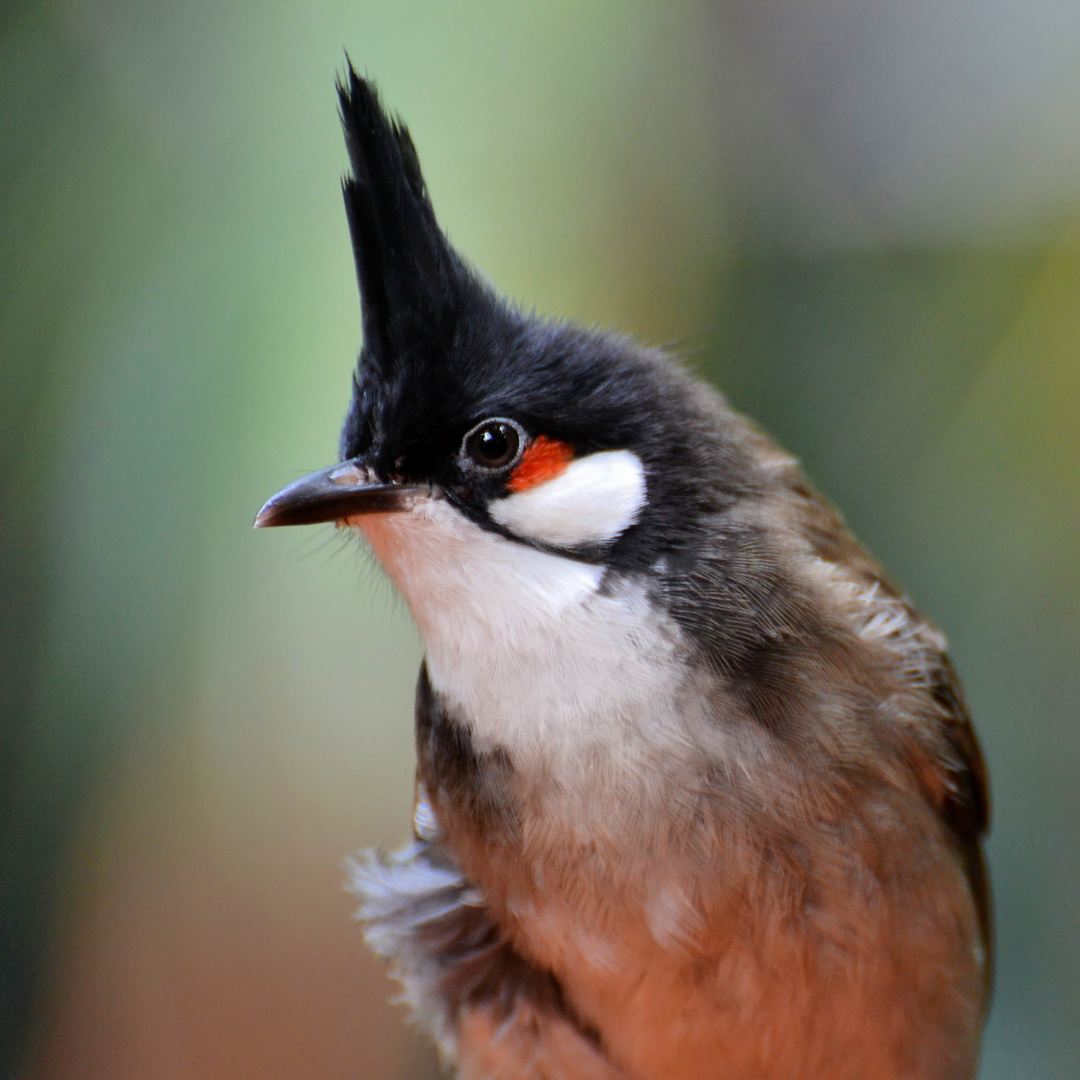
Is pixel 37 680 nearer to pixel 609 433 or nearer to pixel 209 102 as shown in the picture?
pixel 209 102

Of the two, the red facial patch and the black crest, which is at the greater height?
the black crest

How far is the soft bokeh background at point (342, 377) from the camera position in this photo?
1917mm

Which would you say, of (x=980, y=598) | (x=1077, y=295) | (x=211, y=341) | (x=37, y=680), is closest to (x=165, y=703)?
(x=37, y=680)

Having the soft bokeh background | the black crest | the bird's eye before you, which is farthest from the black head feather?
the soft bokeh background

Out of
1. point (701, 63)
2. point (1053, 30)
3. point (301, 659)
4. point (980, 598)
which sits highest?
point (1053, 30)

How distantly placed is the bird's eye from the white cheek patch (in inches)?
1.5

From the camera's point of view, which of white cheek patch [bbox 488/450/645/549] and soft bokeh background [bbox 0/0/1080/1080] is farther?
soft bokeh background [bbox 0/0/1080/1080]

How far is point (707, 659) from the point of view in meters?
0.98

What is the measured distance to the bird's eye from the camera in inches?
39.1

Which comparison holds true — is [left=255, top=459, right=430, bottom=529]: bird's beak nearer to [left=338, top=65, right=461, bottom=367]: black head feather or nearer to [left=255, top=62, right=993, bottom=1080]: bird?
[left=255, top=62, right=993, bottom=1080]: bird

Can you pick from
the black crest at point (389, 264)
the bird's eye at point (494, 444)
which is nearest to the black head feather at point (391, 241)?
the black crest at point (389, 264)

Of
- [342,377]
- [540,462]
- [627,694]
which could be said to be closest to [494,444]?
[540,462]

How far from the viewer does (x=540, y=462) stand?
1.00 m

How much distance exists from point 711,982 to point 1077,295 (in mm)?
1550
